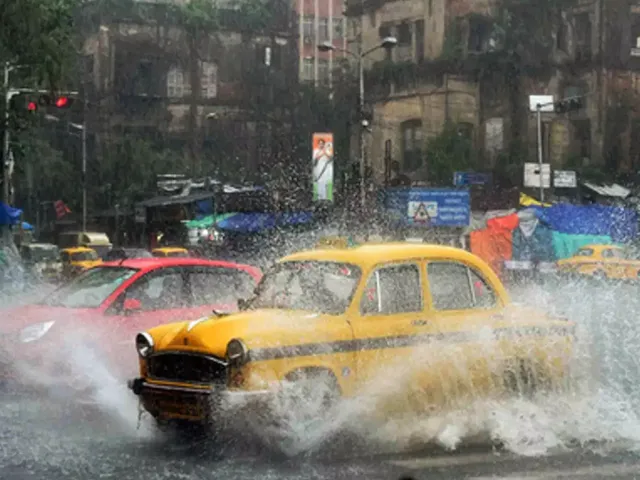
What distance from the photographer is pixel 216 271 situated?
1113 centimetres

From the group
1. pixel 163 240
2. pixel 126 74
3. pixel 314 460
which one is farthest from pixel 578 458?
pixel 126 74

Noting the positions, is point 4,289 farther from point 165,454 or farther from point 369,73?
point 369,73

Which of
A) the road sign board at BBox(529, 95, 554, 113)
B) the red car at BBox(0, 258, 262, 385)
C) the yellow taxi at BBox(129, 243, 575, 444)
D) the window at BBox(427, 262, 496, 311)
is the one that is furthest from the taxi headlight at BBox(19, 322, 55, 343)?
the road sign board at BBox(529, 95, 554, 113)

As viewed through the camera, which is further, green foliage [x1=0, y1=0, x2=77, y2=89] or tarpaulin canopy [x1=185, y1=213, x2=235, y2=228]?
tarpaulin canopy [x1=185, y1=213, x2=235, y2=228]

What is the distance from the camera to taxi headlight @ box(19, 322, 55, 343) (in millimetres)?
10023

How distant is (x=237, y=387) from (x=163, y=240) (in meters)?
46.9

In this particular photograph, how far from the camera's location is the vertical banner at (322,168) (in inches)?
1553

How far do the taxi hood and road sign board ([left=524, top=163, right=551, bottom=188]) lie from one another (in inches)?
1533

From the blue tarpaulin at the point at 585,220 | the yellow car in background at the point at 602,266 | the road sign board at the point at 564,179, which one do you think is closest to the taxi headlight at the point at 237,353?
the yellow car in background at the point at 602,266

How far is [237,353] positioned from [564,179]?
4228 cm

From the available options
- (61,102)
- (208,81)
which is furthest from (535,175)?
(61,102)

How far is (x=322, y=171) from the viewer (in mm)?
39594

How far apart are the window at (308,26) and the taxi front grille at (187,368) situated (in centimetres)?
7107

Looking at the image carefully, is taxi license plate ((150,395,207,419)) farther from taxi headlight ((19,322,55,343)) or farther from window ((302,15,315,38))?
window ((302,15,315,38))
